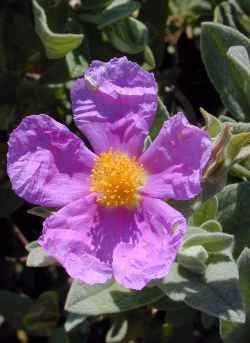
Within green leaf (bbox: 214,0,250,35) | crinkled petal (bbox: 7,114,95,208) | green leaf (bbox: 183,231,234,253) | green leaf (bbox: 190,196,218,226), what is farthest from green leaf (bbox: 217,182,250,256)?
green leaf (bbox: 214,0,250,35)

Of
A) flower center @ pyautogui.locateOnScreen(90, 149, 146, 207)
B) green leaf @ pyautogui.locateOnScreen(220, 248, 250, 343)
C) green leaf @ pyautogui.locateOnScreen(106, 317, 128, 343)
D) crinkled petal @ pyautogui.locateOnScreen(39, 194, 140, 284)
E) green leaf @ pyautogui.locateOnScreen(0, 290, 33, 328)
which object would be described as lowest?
green leaf @ pyautogui.locateOnScreen(0, 290, 33, 328)

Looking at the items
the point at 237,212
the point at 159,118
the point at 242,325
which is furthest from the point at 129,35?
the point at 242,325

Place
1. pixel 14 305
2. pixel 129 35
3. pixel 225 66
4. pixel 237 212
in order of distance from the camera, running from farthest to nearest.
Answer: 1. pixel 14 305
2. pixel 129 35
3. pixel 225 66
4. pixel 237 212

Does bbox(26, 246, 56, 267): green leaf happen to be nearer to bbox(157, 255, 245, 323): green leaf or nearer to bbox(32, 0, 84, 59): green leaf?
bbox(157, 255, 245, 323): green leaf

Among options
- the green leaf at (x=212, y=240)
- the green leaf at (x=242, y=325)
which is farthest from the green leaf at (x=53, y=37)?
the green leaf at (x=242, y=325)

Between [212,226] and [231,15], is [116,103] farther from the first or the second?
[231,15]
